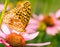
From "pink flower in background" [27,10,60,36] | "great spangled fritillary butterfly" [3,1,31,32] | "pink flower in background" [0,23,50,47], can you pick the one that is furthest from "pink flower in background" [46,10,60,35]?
"great spangled fritillary butterfly" [3,1,31,32]

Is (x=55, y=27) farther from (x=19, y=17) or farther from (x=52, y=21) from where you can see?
(x=19, y=17)

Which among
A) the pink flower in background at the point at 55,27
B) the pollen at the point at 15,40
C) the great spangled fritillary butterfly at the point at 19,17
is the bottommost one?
the pollen at the point at 15,40

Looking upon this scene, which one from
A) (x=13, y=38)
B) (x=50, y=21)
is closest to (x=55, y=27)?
(x=50, y=21)

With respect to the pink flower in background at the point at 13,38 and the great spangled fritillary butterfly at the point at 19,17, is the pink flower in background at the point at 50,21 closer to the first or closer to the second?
the pink flower in background at the point at 13,38

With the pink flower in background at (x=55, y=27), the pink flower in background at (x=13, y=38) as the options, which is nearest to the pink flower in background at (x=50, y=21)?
the pink flower in background at (x=55, y=27)

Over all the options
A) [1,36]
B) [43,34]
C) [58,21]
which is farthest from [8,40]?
[58,21]
